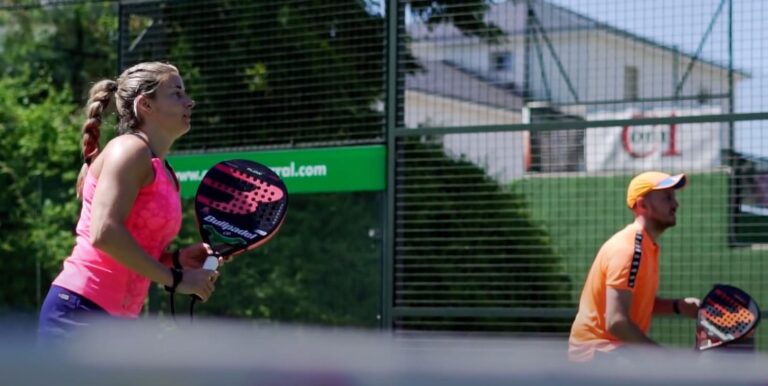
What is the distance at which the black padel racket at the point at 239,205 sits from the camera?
171 inches

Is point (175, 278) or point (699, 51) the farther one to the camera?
point (699, 51)

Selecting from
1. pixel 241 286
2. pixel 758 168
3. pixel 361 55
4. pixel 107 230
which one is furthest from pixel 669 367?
pixel 241 286

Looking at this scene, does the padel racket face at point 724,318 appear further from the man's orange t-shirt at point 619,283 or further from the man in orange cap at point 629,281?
the man's orange t-shirt at point 619,283

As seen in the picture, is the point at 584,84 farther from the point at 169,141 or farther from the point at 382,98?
the point at 169,141

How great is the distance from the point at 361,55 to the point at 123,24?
1843mm

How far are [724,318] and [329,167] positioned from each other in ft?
9.99

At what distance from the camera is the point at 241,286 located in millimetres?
9266

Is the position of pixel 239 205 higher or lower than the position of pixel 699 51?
lower

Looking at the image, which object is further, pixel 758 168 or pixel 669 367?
pixel 758 168

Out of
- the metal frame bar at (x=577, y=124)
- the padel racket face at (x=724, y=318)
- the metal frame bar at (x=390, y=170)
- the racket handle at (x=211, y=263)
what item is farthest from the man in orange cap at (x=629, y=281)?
the metal frame bar at (x=390, y=170)

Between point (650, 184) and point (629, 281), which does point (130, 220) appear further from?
point (650, 184)

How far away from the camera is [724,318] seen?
5.98 meters

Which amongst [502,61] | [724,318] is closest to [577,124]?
[502,61]

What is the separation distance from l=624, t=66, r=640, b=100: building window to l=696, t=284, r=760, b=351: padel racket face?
198 centimetres
